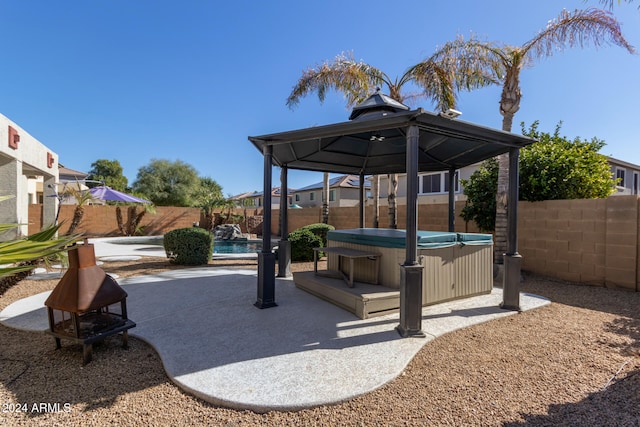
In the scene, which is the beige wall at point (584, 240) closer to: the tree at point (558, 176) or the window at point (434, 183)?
the tree at point (558, 176)

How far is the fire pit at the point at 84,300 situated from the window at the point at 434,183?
18.2 meters

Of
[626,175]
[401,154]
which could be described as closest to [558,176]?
[401,154]

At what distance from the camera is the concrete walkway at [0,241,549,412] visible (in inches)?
102

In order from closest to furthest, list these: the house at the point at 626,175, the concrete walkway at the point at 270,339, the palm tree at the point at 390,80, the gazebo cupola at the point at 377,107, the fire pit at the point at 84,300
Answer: the concrete walkway at the point at 270,339
the fire pit at the point at 84,300
the gazebo cupola at the point at 377,107
the palm tree at the point at 390,80
the house at the point at 626,175

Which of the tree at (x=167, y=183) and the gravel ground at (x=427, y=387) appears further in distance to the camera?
the tree at (x=167, y=183)

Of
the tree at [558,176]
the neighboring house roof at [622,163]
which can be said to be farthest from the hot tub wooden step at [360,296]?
the neighboring house roof at [622,163]

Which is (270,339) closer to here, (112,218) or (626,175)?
(112,218)

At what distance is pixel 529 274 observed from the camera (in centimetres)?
752

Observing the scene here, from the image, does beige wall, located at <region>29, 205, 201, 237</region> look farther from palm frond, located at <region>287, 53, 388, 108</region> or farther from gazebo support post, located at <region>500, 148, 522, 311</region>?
gazebo support post, located at <region>500, 148, 522, 311</region>

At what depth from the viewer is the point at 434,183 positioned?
758 inches

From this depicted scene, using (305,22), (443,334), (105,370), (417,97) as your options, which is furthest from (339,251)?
(417,97)

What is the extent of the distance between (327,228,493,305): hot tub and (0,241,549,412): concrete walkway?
9.6 inches

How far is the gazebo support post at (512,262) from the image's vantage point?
15.7 feet

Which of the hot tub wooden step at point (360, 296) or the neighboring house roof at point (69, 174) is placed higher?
the neighboring house roof at point (69, 174)
